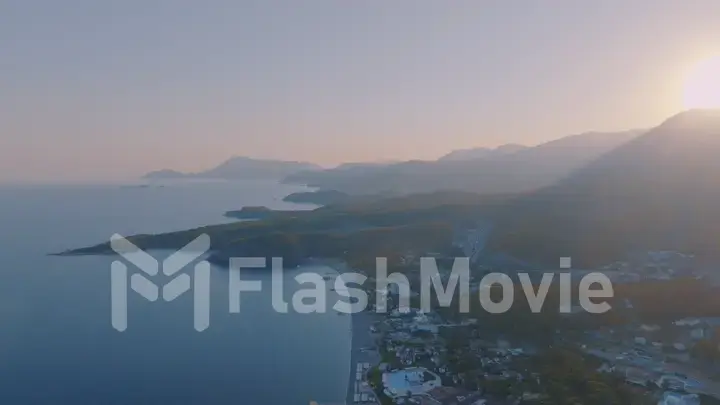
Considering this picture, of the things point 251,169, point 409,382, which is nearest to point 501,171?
point 409,382

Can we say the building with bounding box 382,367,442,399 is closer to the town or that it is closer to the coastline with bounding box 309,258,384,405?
the town

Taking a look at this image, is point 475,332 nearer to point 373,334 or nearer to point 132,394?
point 373,334

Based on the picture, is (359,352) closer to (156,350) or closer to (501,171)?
(156,350)

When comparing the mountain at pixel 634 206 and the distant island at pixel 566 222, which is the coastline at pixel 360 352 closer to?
the distant island at pixel 566 222

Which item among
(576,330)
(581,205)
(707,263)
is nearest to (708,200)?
(581,205)

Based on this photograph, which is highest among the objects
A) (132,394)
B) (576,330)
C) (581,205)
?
(581,205)
